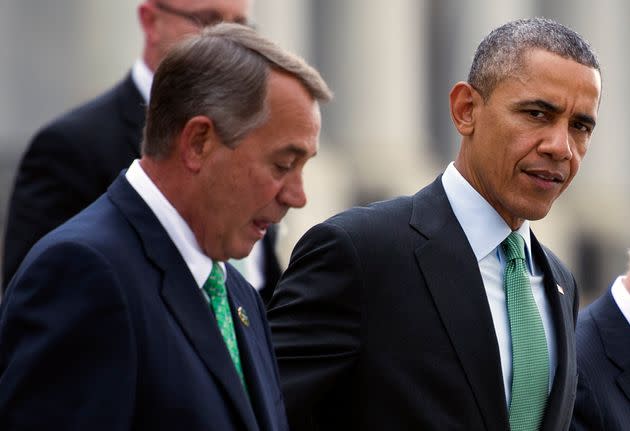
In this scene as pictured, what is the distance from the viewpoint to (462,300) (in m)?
4.48

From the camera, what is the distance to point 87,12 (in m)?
20.7

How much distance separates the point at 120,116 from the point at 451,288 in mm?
1776

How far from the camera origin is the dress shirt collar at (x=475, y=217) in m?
4.65

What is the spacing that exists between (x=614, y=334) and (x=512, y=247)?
825 millimetres

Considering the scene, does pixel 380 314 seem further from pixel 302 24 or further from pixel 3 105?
pixel 302 24

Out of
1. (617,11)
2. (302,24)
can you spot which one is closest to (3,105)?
(302,24)

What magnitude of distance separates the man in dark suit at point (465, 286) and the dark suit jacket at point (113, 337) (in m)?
0.75

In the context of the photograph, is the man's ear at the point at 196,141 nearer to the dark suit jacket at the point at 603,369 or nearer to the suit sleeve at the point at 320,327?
the suit sleeve at the point at 320,327

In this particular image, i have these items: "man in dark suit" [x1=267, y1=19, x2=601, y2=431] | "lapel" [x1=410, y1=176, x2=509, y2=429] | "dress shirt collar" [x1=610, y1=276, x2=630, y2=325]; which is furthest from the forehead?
"dress shirt collar" [x1=610, y1=276, x2=630, y2=325]

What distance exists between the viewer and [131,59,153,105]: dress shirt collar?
234 inches

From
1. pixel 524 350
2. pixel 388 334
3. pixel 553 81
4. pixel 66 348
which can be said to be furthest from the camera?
pixel 553 81

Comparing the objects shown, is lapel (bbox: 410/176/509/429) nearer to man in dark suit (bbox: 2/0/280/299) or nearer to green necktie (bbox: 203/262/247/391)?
green necktie (bbox: 203/262/247/391)

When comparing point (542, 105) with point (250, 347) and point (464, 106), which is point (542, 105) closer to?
point (464, 106)

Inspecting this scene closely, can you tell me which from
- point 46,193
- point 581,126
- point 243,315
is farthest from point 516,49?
point 46,193
